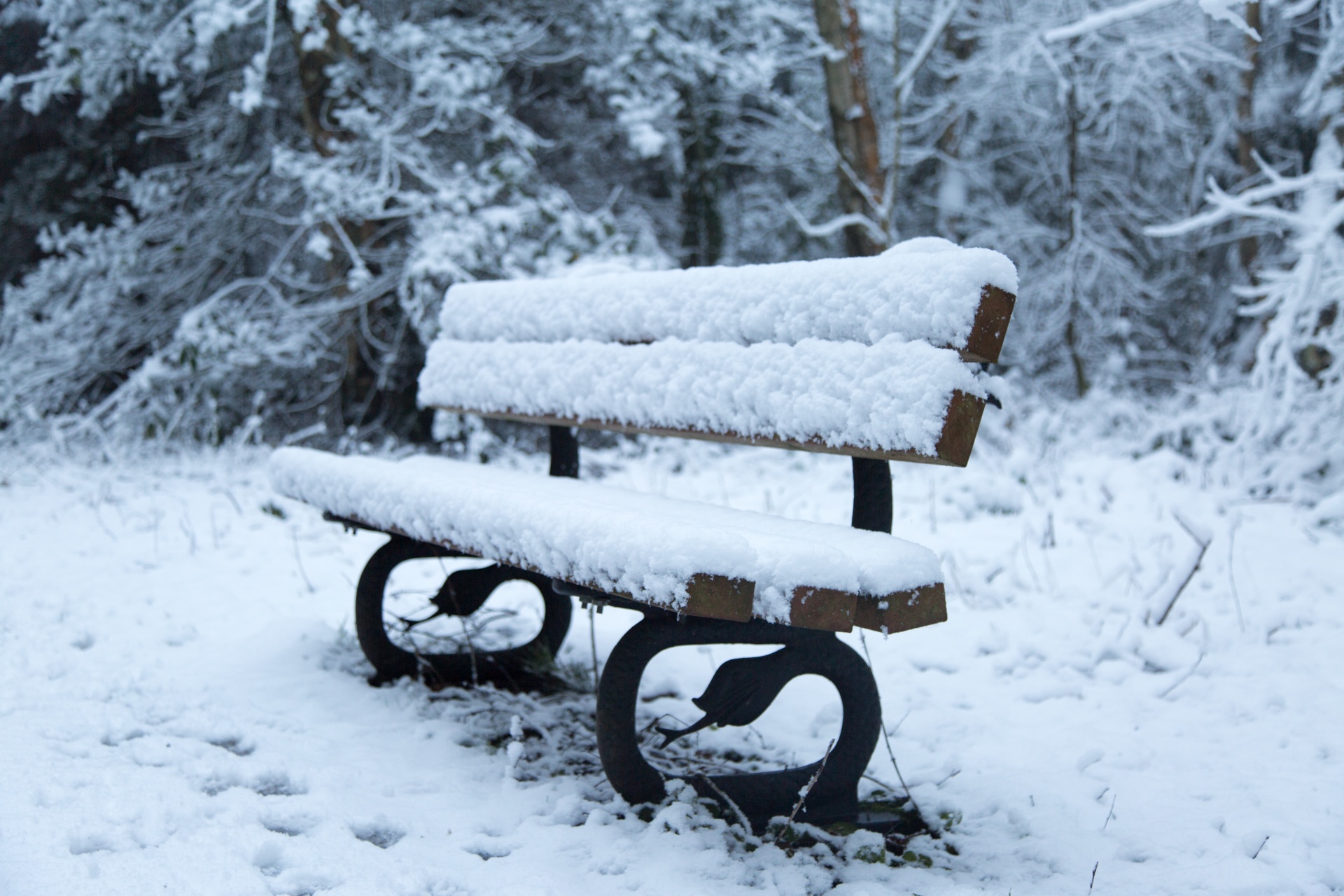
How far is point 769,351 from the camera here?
195 cm

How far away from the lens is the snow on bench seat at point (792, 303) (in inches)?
62.2

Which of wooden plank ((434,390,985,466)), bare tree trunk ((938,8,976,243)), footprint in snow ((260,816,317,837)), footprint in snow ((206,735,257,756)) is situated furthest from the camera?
bare tree trunk ((938,8,976,243))

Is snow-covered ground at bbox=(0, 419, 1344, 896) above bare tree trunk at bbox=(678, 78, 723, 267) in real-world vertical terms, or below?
below

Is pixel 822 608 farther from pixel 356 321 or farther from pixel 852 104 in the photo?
pixel 852 104

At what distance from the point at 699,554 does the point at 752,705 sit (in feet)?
1.57

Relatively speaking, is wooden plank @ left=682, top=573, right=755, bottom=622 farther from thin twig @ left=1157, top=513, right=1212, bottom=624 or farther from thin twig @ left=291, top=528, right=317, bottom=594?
thin twig @ left=291, top=528, right=317, bottom=594

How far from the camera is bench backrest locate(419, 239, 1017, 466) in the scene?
62.4 inches

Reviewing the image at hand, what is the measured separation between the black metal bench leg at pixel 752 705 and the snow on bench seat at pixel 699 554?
7.8 inches

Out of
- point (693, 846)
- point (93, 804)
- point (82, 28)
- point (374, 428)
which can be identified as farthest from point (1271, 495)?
point (82, 28)

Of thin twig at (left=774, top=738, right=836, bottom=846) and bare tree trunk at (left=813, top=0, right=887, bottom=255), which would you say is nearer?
thin twig at (left=774, top=738, right=836, bottom=846)

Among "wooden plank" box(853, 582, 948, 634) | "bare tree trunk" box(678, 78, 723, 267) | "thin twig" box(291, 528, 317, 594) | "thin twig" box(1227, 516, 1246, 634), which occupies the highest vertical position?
"bare tree trunk" box(678, 78, 723, 267)

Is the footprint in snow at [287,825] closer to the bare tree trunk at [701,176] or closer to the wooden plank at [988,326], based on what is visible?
the wooden plank at [988,326]

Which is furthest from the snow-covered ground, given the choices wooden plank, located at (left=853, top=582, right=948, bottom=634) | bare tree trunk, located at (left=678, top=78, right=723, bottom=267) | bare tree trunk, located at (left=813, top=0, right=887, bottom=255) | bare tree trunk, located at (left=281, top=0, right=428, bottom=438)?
bare tree trunk, located at (left=678, top=78, right=723, bottom=267)

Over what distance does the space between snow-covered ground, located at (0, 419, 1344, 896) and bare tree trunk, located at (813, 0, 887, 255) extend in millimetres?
3338
